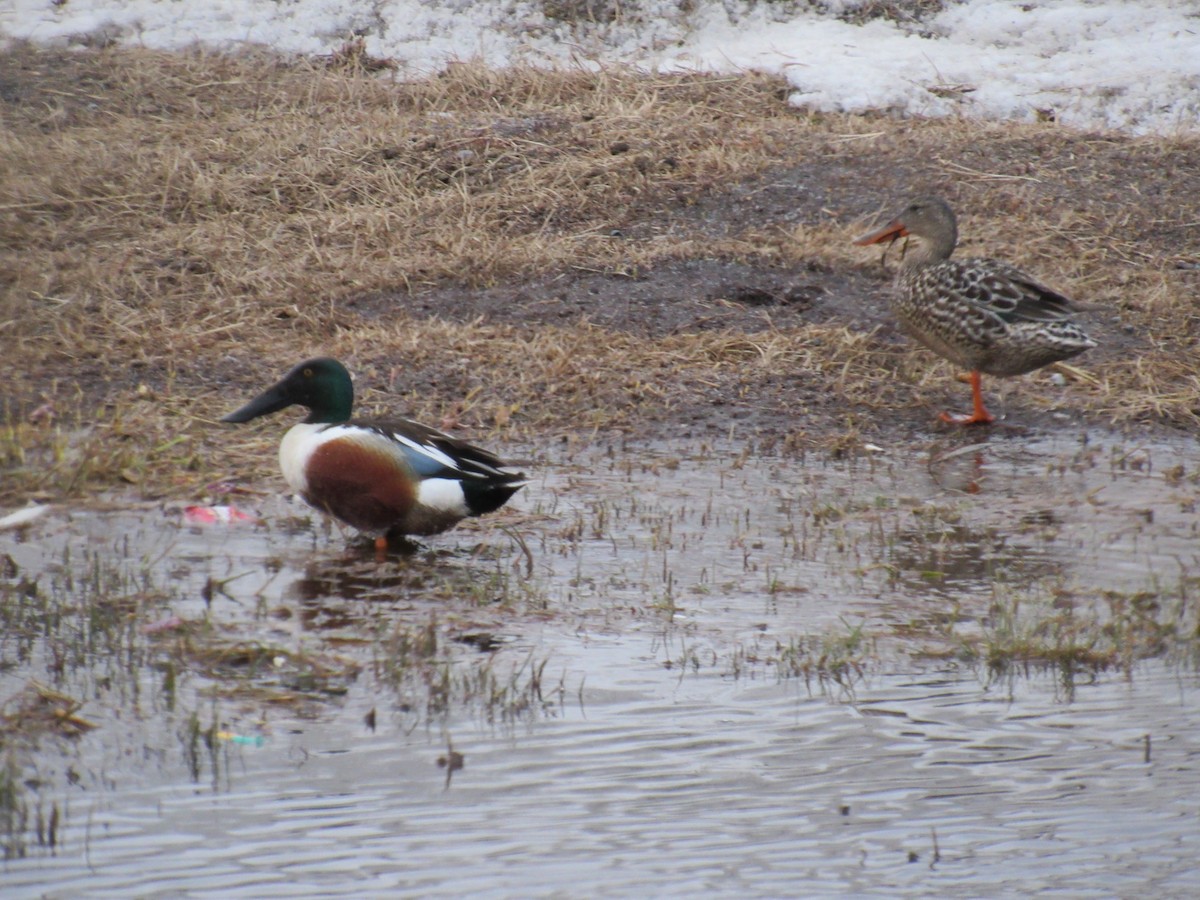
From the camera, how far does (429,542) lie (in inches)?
233

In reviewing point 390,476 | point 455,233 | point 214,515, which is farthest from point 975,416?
point 214,515

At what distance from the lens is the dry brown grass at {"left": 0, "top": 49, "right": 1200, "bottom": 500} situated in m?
7.55

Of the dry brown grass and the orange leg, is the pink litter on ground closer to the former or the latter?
the dry brown grass

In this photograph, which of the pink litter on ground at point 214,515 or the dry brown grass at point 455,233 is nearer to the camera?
the pink litter on ground at point 214,515

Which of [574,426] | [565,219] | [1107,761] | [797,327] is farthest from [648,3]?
[1107,761]

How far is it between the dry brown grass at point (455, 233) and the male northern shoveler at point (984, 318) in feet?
1.30

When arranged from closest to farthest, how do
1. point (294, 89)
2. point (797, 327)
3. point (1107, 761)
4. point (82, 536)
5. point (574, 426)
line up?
point (1107, 761) < point (82, 536) < point (574, 426) < point (797, 327) < point (294, 89)

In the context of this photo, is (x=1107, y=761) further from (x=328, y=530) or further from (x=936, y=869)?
(x=328, y=530)

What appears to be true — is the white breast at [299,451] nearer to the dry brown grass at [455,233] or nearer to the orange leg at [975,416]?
the dry brown grass at [455,233]

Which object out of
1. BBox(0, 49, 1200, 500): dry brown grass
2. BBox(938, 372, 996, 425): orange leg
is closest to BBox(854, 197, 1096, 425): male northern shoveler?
BBox(938, 372, 996, 425): orange leg

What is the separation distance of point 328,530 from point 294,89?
278 inches

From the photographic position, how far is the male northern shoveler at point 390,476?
543cm

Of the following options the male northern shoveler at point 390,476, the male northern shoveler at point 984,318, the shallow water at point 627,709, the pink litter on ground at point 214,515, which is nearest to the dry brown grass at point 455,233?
the pink litter on ground at point 214,515

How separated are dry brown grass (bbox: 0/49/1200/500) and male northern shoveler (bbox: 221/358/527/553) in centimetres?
91
